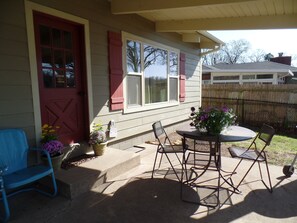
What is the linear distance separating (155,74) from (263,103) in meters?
4.53

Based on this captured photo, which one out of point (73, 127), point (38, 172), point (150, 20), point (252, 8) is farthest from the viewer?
point (150, 20)

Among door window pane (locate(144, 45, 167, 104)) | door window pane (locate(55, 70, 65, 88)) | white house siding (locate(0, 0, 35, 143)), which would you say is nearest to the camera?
white house siding (locate(0, 0, 35, 143))

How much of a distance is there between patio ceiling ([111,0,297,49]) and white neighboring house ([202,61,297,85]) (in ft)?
31.1

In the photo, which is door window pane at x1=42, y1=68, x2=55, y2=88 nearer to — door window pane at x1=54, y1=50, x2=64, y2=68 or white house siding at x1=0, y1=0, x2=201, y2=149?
door window pane at x1=54, y1=50, x2=64, y2=68

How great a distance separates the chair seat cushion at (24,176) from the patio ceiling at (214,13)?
2.57 metres

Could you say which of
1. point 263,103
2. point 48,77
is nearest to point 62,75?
point 48,77

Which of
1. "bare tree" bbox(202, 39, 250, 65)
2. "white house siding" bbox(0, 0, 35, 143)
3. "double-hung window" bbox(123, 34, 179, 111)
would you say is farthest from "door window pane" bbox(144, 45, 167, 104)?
"bare tree" bbox(202, 39, 250, 65)

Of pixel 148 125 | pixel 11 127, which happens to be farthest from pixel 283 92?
pixel 11 127

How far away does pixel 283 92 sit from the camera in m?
7.02

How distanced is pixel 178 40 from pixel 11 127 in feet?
15.1

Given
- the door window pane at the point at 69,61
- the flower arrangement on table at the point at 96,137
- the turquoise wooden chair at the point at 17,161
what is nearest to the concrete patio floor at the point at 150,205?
the turquoise wooden chair at the point at 17,161

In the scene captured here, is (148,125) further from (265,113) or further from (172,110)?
(265,113)

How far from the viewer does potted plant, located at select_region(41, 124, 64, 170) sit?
2.48 m

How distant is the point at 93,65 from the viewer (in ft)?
10.8
